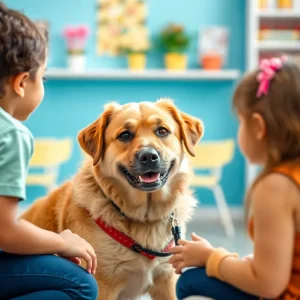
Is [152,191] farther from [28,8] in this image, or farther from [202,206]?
[28,8]

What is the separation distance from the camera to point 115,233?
194 centimetres

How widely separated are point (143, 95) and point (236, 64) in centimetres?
97

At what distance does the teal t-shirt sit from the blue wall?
13.6 ft

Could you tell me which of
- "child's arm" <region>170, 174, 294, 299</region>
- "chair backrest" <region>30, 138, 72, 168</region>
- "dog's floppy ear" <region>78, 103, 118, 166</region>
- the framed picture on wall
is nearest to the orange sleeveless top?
"child's arm" <region>170, 174, 294, 299</region>

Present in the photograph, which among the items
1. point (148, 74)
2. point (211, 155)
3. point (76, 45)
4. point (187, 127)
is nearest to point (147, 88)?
point (148, 74)

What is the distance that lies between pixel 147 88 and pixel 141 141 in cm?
364

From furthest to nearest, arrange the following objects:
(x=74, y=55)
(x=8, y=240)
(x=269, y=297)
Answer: (x=74, y=55), (x=8, y=240), (x=269, y=297)

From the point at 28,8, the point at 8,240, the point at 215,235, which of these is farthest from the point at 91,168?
the point at 28,8

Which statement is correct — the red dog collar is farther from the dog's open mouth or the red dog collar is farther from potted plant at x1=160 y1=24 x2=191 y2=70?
potted plant at x1=160 y1=24 x2=191 y2=70

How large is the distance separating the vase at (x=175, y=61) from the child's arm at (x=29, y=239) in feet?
13.1

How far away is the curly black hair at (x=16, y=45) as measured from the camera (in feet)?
4.82

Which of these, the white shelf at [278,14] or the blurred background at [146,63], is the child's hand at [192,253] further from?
the white shelf at [278,14]

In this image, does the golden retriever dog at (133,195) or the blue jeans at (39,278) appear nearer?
the blue jeans at (39,278)

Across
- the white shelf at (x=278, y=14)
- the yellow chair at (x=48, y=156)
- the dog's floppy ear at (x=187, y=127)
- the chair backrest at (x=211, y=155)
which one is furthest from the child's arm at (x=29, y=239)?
the white shelf at (x=278, y=14)
